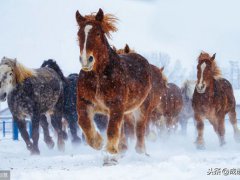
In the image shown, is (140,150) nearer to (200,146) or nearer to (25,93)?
(200,146)

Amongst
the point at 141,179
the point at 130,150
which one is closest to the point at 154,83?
the point at 130,150

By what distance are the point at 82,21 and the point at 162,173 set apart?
101 inches

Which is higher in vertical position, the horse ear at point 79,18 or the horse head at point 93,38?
the horse ear at point 79,18

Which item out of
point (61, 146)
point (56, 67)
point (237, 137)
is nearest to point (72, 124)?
point (61, 146)

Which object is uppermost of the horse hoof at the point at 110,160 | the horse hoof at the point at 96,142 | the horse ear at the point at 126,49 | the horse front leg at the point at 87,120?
the horse ear at the point at 126,49

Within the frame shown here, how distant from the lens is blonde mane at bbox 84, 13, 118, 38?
6011mm

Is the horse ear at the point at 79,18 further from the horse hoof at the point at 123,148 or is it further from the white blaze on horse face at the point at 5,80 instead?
the white blaze on horse face at the point at 5,80

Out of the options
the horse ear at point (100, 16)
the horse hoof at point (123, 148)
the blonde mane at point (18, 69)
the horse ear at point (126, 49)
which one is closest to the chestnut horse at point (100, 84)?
the horse ear at point (100, 16)

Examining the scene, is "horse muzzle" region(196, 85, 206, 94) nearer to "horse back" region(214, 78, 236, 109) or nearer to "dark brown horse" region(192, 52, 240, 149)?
"dark brown horse" region(192, 52, 240, 149)

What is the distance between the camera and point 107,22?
6188 millimetres

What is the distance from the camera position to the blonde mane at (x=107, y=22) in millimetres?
6011

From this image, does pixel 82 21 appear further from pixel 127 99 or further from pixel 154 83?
pixel 154 83

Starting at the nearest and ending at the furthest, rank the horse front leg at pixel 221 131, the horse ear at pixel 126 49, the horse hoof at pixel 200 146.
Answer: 1. the horse ear at pixel 126 49
2. the horse hoof at pixel 200 146
3. the horse front leg at pixel 221 131

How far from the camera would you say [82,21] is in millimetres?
5883
